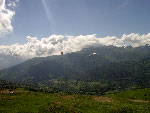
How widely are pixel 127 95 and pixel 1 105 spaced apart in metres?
49.7

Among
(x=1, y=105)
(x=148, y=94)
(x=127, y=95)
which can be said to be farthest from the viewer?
(x=127, y=95)

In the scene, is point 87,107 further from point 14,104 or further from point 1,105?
point 1,105

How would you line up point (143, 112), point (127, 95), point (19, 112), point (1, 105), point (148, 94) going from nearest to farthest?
1. point (19, 112)
2. point (143, 112)
3. point (1, 105)
4. point (148, 94)
5. point (127, 95)

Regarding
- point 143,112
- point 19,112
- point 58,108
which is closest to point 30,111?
point 19,112

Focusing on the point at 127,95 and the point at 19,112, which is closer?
the point at 19,112

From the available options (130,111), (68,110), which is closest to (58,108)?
(68,110)

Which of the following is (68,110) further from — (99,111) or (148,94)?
(148,94)

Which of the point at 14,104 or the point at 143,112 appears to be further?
the point at 14,104

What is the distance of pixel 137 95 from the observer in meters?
64.5

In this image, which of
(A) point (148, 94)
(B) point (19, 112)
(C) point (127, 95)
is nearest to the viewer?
(B) point (19, 112)

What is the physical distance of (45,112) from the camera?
31.8m

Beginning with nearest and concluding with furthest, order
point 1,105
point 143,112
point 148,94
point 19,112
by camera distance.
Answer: point 19,112 < point 143,112 < point 1,105 < point 148,94

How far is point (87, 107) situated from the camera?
125 feet

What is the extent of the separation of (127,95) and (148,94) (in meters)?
8.29
